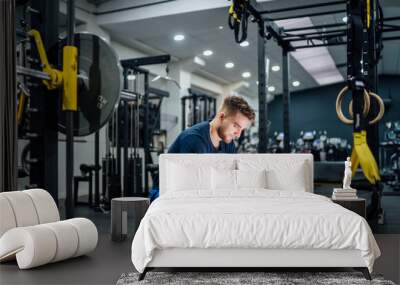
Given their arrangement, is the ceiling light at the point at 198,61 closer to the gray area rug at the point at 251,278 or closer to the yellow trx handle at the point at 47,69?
the yellow trx handle at the point at 47,69

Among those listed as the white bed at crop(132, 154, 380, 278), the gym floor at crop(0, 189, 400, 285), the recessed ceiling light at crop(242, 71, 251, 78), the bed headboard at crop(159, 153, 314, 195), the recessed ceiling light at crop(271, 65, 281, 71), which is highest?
the recessed ceiling light at crop(271, 65, 281, 71)

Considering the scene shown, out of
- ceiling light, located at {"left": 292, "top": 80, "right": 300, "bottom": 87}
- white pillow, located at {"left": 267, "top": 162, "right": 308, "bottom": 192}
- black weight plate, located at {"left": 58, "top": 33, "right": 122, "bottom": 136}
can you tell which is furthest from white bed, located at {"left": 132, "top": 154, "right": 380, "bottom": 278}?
ceiling light, located at {"left": 292, "top": 80, "right": 300, "bottom": 87}

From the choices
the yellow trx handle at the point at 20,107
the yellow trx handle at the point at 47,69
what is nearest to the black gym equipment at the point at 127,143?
the yellow trx handle at the point at 20,107

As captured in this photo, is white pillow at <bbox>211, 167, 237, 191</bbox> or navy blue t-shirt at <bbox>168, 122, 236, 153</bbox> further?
navy blue t-shirt at <bbox>168, 122, 236, 153</bbox>

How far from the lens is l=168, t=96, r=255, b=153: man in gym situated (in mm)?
4719

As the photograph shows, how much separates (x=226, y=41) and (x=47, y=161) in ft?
17.9

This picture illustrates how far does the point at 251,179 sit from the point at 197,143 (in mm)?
1098

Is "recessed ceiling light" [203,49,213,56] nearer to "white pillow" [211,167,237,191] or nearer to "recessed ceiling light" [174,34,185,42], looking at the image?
"recessed ceiling light" [174,34,185,42]

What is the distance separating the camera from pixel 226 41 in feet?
30.2

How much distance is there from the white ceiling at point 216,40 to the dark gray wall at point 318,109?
4.82ft

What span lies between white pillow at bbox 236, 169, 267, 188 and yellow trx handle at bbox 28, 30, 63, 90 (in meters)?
2.21

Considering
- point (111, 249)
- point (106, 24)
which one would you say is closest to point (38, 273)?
point (111, 249)

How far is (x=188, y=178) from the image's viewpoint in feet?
12.7

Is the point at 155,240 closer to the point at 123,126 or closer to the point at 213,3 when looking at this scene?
the point at 123,126
